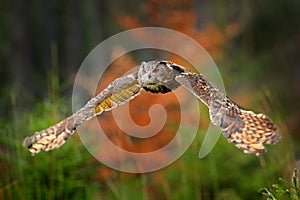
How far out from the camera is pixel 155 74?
248 centimetres

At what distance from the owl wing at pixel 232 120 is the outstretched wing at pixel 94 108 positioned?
20cm

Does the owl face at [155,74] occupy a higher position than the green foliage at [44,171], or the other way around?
the green foliage at [44,171]

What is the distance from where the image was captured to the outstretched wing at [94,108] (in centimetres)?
261

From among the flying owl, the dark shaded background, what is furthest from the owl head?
the dark shaded background

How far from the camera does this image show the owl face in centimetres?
248

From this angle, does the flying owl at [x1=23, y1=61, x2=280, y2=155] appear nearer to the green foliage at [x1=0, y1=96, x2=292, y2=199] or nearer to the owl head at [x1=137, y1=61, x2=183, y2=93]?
the owl head at [x1=137, y1=61, x2=183, y2=93]

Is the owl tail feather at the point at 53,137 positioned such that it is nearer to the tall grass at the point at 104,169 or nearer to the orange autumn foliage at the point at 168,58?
the tall grass at the point at 104,169

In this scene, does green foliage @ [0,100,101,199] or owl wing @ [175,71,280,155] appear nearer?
owl wing @ [175,71,280,155]

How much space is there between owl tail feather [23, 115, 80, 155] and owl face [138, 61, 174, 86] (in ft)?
1.25

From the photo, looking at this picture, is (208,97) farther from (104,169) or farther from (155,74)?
(104,169)

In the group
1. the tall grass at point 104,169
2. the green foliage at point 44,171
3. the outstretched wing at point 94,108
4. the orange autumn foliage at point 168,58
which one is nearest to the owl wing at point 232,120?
the outstretched wing at point 94,108

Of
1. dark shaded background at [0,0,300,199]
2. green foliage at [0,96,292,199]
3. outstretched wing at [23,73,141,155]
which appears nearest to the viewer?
outstretched wing at [23,73,141,155]

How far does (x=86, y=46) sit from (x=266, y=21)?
11.7 feet

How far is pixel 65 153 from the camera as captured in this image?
4523 mm
